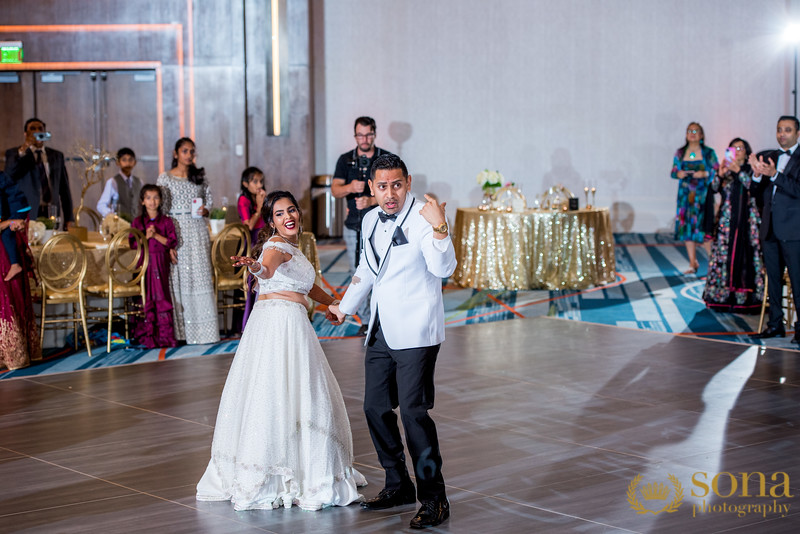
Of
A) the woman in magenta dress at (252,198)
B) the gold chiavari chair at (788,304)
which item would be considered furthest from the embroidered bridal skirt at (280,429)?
the gold chiavari chair at (788,304)

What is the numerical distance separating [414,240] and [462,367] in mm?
2940

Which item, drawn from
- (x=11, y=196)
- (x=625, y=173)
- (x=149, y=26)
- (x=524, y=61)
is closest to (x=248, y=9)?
(x=149, y=26)

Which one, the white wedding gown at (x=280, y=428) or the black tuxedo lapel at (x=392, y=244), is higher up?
the black tuxedo lapel at (x=392, y=244)

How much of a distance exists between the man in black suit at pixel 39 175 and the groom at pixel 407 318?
6.01 metres

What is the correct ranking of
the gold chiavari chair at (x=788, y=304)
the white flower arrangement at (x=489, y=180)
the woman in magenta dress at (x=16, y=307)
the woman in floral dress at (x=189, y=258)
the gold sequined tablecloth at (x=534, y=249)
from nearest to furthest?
the woman in magenta dress at (x=16, y=307) → the woman in floral dress at (x=189, y=258) → the gold chiavari chair at (x=788, y=304) → the gold sequined tablecloth at (x=534, y=249) → the white flower arrangement at (x=489, y=180)

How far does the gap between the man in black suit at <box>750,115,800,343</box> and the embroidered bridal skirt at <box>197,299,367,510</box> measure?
4350mm

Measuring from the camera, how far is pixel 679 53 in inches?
553

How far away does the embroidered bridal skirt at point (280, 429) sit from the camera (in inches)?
146

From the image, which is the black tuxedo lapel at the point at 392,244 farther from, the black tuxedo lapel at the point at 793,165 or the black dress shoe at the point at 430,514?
the black tuxedo lapel at the point at 793,165

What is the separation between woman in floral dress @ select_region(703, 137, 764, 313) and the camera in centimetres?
791

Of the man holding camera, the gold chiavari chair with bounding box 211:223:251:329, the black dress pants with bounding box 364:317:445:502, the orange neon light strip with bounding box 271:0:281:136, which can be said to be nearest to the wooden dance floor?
the black dress pants with bounding box 364:317:445:502

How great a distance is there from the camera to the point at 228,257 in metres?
7.71

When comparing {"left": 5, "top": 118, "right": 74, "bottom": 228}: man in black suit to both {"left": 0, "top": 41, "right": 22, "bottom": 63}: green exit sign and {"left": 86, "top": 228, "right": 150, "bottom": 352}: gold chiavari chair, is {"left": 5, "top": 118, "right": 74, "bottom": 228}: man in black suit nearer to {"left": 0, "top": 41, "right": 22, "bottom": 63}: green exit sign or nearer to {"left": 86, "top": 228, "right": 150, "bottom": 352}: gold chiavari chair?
{"left": 86, "top": 228, "right": 150, "bottom": 352}: gold chiavari chair

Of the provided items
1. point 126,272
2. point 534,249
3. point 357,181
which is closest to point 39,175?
point 126,272
